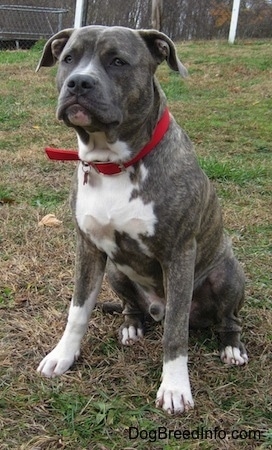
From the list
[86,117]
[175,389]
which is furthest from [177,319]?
[86,117]

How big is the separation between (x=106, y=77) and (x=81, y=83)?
0.14 metres

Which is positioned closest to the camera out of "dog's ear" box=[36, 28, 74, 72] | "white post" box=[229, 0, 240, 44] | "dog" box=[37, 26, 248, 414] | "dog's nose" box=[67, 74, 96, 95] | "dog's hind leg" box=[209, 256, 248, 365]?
"dog's nose" box=[67, 74, 96, 95]

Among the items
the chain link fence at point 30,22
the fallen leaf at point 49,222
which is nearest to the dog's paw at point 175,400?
the fallen leaf at point 49,222

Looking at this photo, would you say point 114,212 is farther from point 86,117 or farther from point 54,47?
point 54,47

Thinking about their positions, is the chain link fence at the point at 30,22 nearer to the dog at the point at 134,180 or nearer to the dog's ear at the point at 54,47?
the dog's ear at the point at 54,47

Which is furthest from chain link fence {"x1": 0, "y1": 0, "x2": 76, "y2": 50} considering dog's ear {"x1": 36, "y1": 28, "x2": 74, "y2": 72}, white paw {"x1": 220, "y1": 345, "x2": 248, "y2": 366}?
white paw {"x1": 220, "y1": 345, "x2": 248, "y2": 366}

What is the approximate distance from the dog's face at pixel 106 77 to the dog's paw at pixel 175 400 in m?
1.06

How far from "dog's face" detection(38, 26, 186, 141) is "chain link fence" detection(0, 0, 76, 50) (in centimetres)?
1393

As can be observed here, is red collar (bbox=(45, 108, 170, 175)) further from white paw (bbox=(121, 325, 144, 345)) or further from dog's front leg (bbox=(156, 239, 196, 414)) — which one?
white paw (bbox=(121, 325, 144, 345))

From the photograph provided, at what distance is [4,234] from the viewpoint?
4027mm

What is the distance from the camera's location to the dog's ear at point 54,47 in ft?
8.75

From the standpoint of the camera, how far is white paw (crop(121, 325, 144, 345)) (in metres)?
2.94

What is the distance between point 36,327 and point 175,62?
1.40 m

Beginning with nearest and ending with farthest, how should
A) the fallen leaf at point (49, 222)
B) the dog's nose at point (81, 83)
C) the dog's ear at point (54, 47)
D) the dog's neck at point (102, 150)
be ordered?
the dog's nose at point (81, 83) < the dog's neck at point (102, 150) < the dog's ear at point (54, 47) < the fallen leaf at point (49, 222)
